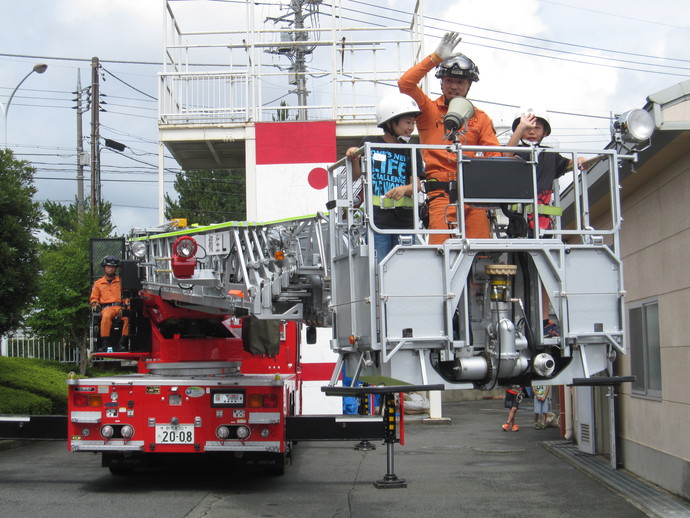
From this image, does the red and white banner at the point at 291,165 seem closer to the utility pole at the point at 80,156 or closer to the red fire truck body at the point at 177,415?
the red fire truck body at the point at 177,415

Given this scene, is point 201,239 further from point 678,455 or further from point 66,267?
point 66,267

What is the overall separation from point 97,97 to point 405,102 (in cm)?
3071

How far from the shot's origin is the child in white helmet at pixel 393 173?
22.3ft

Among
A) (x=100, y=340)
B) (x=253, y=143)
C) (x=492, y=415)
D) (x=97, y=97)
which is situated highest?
(x=97, y=97)

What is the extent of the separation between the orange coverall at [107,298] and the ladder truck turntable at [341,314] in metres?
0.20

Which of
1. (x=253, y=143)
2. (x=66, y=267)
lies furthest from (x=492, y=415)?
(x=66, y=267)

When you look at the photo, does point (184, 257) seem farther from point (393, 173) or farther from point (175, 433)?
→ point (393, 173)

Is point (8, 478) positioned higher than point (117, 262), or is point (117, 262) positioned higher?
point (117, 262)

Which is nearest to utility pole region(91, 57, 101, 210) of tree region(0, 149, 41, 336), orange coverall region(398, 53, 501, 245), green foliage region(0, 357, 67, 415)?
green foliage region(0, 357, 67, 415)

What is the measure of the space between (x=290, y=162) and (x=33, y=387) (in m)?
7.42

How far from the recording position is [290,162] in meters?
21.0

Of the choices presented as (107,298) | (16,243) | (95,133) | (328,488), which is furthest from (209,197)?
(328,488)

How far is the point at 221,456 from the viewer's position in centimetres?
1227

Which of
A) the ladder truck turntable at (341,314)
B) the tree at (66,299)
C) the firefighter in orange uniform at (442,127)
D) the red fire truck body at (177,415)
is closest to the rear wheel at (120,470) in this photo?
the ladder truck turntable at (341,314)
